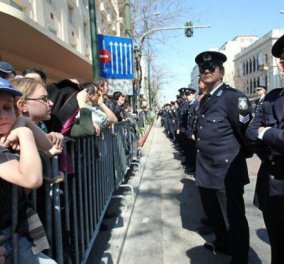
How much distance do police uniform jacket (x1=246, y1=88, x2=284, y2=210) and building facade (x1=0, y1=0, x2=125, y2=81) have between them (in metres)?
6.40

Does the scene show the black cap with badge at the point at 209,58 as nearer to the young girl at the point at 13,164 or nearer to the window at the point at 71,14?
the young girl at the point at 13,164

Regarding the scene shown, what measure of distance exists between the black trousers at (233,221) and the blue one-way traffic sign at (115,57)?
373cm

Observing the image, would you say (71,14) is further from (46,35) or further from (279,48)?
(279,48)

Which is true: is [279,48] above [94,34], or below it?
below

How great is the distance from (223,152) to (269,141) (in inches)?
46.9

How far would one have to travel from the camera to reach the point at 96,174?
4.29 metres

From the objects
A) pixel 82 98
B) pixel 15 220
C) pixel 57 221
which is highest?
pixel 82 98

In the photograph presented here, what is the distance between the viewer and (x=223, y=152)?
3885 millimetres

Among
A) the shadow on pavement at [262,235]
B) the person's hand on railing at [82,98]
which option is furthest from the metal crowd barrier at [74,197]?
the shadow on pavement at [262,235]

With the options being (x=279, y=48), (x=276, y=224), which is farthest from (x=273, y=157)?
(x=279, y=48)

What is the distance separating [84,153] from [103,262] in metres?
1.15

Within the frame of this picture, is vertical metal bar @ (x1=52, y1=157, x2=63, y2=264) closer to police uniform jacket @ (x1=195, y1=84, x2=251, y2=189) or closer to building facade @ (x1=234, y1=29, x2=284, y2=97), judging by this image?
police uniform jacket @ (x1=195, y1=84, x2=251, y2=189)

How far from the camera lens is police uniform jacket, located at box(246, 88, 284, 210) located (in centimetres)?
269

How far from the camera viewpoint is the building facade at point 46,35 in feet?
30.2
